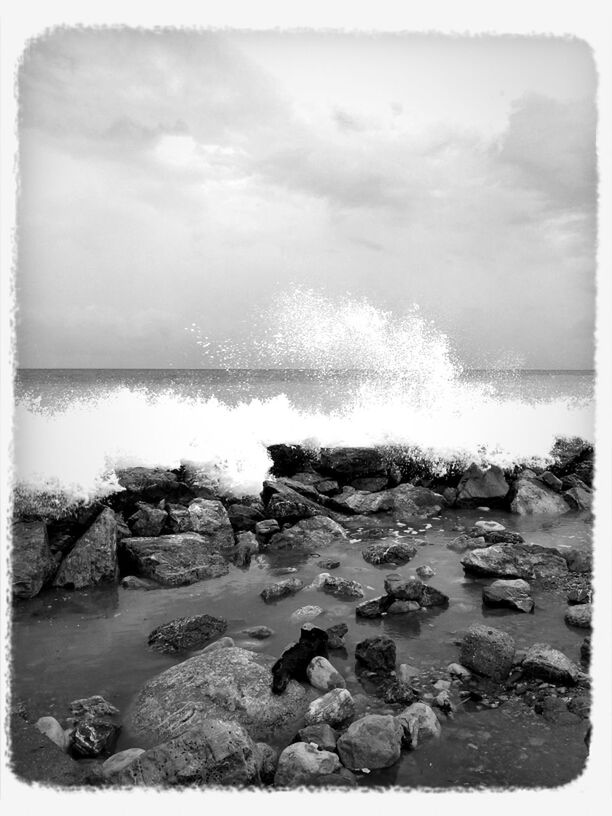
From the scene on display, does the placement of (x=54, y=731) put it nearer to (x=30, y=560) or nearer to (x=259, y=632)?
(x=259, y=632)

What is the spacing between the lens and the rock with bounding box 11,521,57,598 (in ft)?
23.3

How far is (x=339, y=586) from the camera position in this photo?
7254mm

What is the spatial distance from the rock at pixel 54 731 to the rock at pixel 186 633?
5.07 feet

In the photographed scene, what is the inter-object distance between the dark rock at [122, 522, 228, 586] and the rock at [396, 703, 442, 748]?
429 centimetres

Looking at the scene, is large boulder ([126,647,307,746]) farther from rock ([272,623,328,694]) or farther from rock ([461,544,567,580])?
rock ([461,544,567,580])

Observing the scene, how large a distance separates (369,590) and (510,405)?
1544 cm

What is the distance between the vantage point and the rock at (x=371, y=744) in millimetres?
3787

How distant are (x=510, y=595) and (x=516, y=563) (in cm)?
124

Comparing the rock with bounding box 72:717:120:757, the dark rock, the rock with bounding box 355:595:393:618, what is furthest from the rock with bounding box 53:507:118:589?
the rock with bounding box 355:595:393:618

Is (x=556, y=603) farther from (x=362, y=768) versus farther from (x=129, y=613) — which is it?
(x=129, y=613)

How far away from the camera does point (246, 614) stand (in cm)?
670

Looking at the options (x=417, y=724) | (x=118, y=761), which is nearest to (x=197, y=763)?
(x=118, y=761)

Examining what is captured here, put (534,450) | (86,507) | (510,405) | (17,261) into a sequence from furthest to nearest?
(510,405) < (534,450) < (86,507) < (17,261)

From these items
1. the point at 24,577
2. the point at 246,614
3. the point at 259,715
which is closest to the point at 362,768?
the point at 259,715
